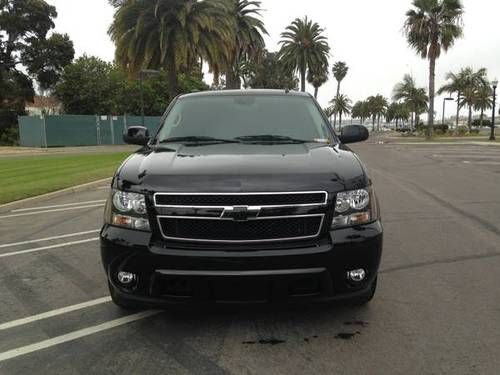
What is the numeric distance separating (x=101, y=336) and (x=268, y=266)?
53.8 inches

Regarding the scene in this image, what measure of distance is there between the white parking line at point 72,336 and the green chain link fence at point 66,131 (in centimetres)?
3622

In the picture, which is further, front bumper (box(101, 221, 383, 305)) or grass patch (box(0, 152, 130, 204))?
grass patch (box(0, 152, 130, 204))

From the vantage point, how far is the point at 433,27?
149ft

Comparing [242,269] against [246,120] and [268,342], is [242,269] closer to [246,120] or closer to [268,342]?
[268,342]

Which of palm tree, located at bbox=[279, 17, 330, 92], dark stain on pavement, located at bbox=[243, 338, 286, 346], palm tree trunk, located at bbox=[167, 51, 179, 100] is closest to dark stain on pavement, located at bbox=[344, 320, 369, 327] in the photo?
dark stain on pavement, located at bbox=[243, 338, 286, 346]

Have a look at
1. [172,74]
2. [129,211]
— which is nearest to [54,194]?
[129,211]

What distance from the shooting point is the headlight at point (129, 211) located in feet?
Result: 12.0

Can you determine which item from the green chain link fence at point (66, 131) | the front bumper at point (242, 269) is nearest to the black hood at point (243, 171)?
the front bumper at point (242, 269)

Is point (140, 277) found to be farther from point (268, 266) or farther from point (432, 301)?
point (432, 301)

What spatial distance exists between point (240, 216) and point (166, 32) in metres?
22.2

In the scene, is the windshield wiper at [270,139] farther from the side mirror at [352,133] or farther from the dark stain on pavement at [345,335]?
the dark stain on pavement at [345,335]

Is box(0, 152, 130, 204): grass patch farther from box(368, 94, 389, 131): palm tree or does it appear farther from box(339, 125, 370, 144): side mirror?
box(368, 94, 389, 131): palm tree

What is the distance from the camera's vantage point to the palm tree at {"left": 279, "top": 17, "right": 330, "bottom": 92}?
5750 cm

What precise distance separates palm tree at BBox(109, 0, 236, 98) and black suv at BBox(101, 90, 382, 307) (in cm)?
2147
